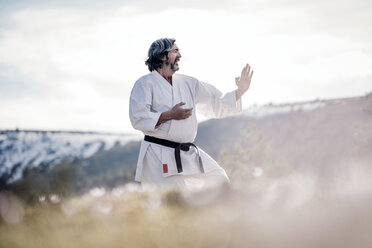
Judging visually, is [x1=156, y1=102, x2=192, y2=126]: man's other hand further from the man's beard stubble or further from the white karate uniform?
the man's beard stubble

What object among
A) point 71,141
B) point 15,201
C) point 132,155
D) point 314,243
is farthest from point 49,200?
point 71,141

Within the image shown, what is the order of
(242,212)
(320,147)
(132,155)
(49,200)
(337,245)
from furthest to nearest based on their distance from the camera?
(132,155) < (320,147) < (49,200) < (242,212) < (337,245)

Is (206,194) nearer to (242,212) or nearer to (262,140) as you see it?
(242,212)

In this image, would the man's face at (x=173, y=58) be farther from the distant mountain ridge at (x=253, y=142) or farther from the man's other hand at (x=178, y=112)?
the distant mountain ridge at (x=253, y=142)

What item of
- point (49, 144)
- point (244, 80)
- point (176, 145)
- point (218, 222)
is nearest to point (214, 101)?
point (244, 80)

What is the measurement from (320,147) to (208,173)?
76270 millimetres

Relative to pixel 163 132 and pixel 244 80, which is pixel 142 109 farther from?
pixel 244 80

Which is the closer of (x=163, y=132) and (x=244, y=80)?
(x=163, y=132)

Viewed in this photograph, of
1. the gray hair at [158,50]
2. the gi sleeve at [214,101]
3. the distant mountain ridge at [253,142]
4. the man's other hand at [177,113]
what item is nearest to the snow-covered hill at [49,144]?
the distant mountain ridge at [253,142]

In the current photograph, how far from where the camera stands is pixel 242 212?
1579 millimetres

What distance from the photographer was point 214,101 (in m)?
5.55

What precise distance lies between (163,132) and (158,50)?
2.92 feet

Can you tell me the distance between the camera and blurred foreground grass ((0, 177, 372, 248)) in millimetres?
1420

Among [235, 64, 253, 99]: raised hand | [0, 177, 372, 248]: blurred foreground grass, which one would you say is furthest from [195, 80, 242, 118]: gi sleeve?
[0, 177, 372, 248]: blurred foreground grass
